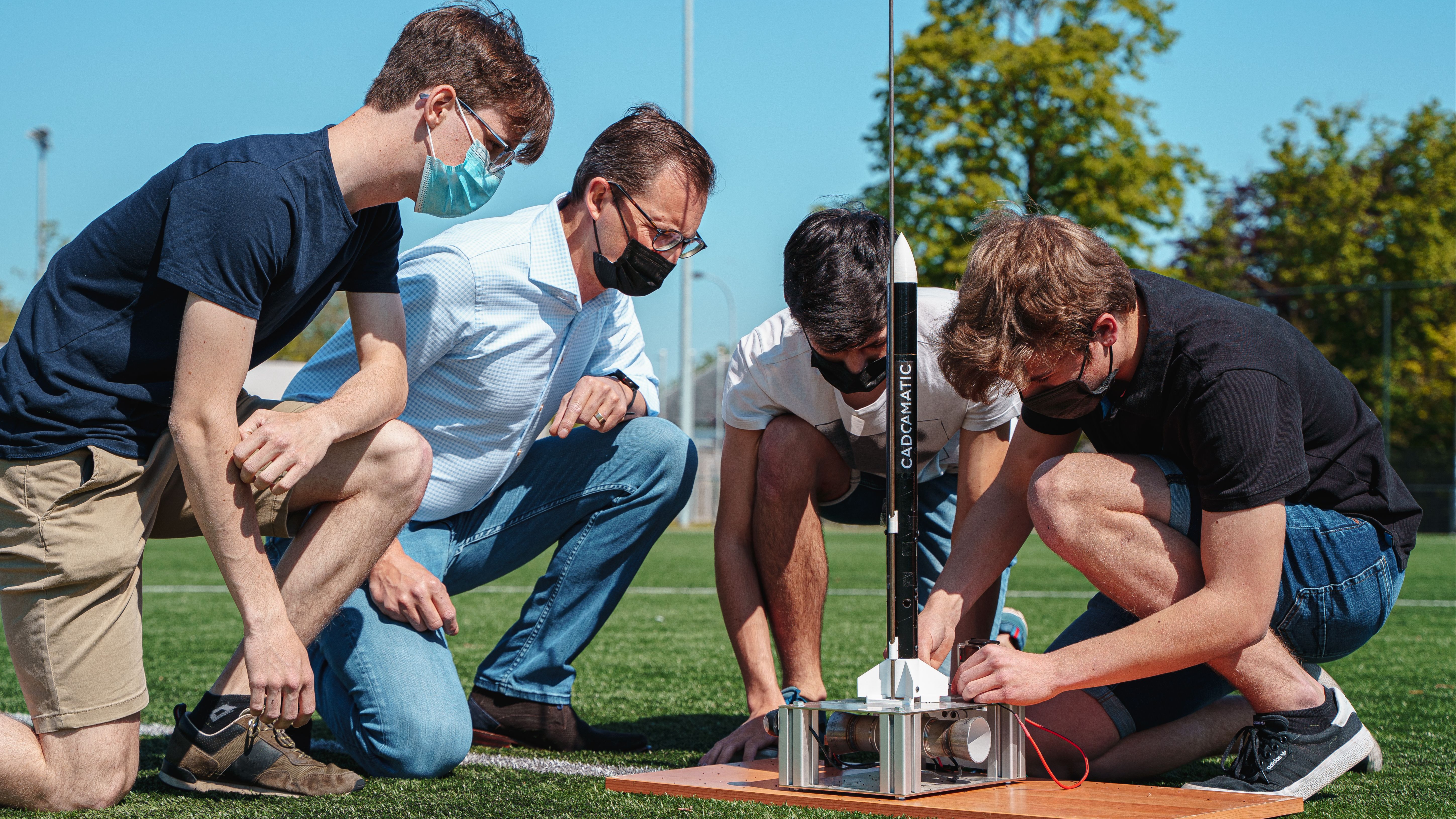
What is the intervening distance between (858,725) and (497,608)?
5.82 metres

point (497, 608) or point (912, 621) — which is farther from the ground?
point (912, 621)

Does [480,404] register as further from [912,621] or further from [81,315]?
[912,621]

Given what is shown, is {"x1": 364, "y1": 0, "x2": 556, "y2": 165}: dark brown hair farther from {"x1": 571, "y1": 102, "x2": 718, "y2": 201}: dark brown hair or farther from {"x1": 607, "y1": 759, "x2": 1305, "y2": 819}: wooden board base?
{"x1": 607, "y1": 759, "x2": 1305, "y2": 819}: wooden board base

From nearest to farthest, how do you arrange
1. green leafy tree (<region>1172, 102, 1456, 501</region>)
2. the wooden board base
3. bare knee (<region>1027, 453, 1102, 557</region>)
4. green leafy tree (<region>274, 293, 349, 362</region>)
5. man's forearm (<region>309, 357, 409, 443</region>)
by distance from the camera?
the wooden board base, man's forearm (<region>309, 357, 409, 443</region>), bare knee (<region>1027, 453, 1102, 557</region>), green leafy tree (<region>1172, 102, 1456, 501</region>), green leafy tree (<region>274, 293, 349, 362</region>)

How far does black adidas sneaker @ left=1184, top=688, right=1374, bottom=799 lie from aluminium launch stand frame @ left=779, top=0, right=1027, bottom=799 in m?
0.57

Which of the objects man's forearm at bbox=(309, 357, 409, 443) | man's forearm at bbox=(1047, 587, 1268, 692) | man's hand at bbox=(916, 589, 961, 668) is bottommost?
man's hand at bbox=(916, 589, 961, 668)

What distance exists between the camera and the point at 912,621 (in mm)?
2463

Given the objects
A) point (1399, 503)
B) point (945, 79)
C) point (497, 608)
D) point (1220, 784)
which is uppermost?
point (945, 79)

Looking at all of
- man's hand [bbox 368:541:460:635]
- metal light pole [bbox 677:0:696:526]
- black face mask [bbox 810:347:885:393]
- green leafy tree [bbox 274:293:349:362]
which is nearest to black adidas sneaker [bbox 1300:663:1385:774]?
black face mask [bbox 810:347:885:393]

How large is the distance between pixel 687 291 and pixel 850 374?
21.9 meters

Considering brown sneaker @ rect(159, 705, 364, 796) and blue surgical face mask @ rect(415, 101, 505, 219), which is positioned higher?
blue surgical face mask @ rect(415, 101, 505, 219)

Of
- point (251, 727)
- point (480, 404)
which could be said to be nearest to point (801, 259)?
point (480, 404)

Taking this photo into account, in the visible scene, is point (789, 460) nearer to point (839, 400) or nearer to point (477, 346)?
point (839, 400)

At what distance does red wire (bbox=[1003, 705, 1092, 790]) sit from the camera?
101 inches
